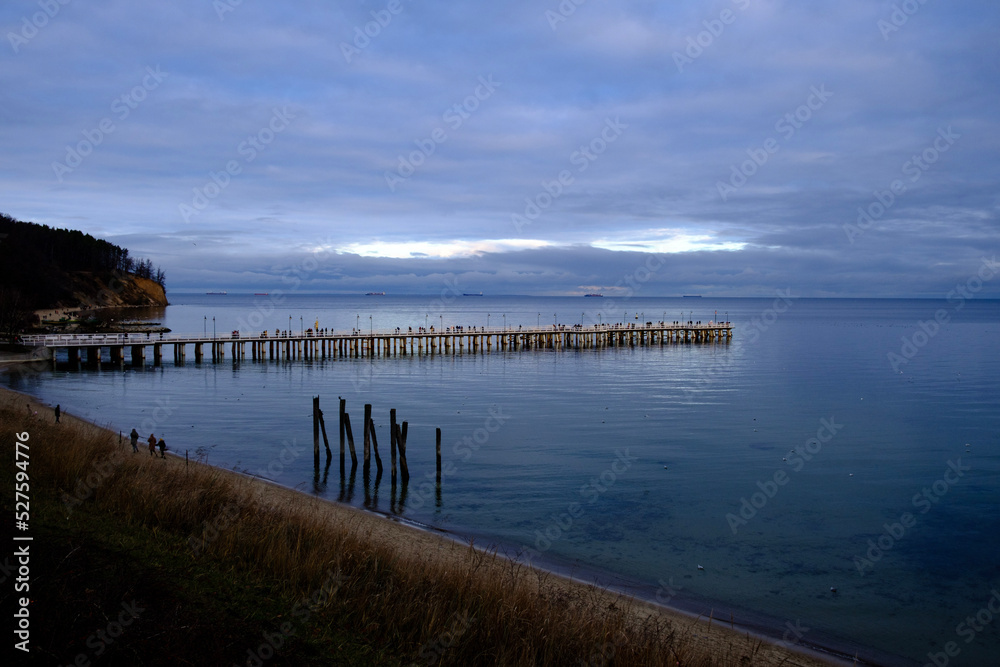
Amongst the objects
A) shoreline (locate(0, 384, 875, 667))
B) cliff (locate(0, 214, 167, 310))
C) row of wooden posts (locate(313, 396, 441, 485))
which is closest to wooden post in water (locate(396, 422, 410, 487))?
row of wooden posts (locate(313, 396, 441, 485))

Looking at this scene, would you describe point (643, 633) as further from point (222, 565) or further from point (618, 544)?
point (618, 544)

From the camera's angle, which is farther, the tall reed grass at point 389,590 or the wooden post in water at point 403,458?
the wooden post in water at point 403,458

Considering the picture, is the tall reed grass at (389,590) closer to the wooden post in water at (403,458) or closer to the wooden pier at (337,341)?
the wooden post in water at (403,458)

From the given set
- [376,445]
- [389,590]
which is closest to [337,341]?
[376,445]

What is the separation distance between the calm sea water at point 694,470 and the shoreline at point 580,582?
1.66 feet

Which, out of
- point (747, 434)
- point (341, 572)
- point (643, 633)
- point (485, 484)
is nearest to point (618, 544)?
point (485, 484)

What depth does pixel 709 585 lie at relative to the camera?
59.1 feet

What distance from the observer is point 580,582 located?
1723 centimetres

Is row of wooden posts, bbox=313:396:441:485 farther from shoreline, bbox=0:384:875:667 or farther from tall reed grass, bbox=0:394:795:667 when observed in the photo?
tall reed grass, bbox=0:394:795:667

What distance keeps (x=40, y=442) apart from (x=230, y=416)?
22.9 meters

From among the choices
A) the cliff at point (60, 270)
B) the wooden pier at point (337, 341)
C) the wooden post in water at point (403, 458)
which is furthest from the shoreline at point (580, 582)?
the cliff at point (60, 270)

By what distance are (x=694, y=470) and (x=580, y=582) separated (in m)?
13.8

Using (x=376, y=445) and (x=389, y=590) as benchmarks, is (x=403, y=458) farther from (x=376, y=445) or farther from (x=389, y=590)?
(x=389, y=590)

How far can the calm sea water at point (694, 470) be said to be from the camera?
17.8 metres
